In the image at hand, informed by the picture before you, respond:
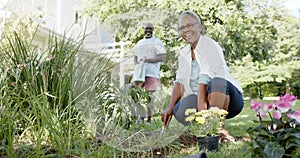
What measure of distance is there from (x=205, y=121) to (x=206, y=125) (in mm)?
48

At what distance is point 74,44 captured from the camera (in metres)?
1.74

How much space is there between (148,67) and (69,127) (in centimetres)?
48

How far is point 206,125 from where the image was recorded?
5.26 feet

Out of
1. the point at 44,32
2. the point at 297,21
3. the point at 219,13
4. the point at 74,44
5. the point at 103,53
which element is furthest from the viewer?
the point at 297,21

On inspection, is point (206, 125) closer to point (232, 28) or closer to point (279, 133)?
point (279, 133)

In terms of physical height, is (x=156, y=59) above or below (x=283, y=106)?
above

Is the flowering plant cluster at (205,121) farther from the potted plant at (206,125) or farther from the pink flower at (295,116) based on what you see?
the pink flower at (295,116)

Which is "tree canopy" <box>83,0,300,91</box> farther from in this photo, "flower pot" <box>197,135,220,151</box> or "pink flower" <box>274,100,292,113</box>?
"pink flower" <box>274,100,292,113</box>

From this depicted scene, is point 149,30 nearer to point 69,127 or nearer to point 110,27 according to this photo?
point 110,27

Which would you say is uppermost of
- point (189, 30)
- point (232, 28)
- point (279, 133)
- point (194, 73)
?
point (232, 28)

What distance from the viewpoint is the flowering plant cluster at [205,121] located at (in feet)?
5.09

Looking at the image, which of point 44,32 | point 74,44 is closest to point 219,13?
point 44,32

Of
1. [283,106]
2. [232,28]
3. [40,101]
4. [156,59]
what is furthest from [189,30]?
[232,28]

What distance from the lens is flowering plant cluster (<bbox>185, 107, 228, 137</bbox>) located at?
155 cm
